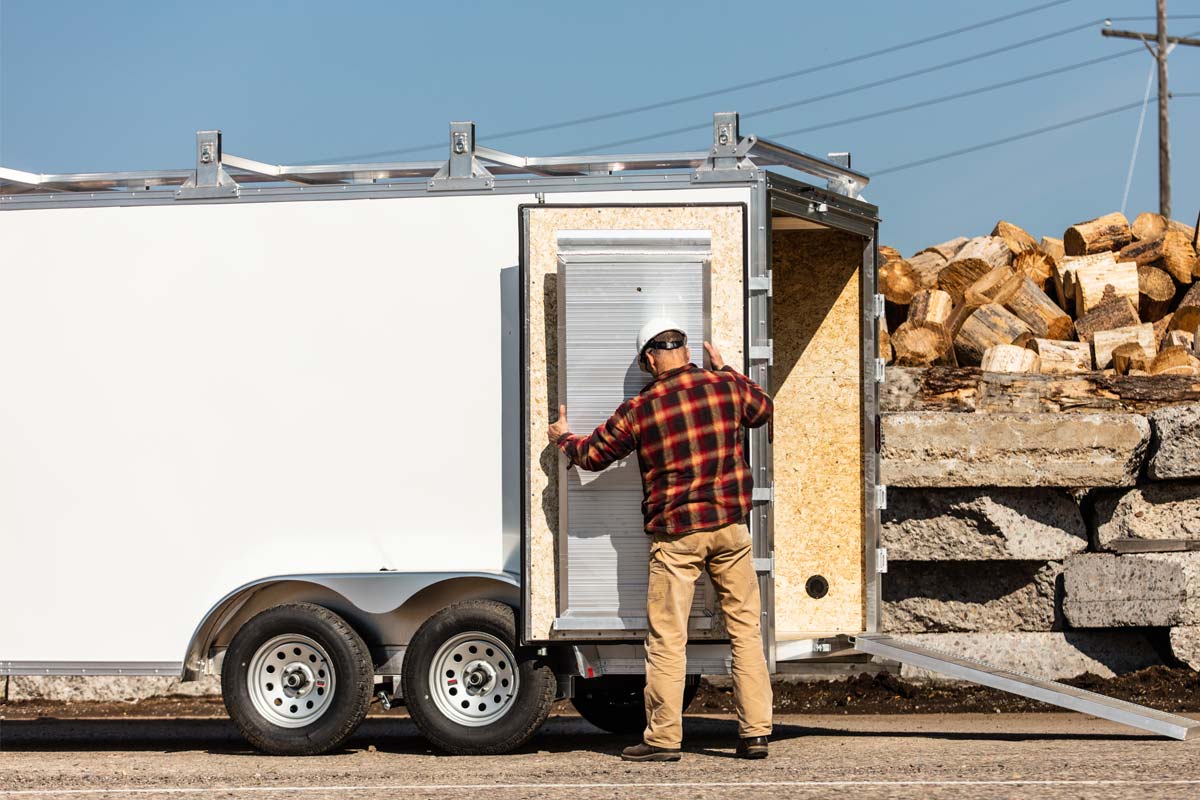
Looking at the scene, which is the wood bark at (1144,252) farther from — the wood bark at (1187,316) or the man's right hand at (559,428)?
the man's right hand at (559,428)

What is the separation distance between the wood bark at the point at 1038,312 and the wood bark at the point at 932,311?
0.49 m

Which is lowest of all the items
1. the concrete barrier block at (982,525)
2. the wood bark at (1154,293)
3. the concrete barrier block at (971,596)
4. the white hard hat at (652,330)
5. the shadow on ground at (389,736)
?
the shadow on ground at (389,736)

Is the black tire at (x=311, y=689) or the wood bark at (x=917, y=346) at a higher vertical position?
the wood bark at (x=917, y=346)

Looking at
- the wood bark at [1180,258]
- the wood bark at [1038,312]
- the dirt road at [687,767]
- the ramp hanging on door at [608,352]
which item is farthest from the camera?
the wood bark at [1180,258]

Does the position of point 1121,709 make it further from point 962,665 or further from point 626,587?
point 626,587

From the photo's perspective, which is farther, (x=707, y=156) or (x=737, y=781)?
(x=707, y=156)

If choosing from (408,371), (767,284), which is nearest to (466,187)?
(408,371)

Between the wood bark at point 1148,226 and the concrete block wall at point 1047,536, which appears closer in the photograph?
the concrete block wall at point 1047,536

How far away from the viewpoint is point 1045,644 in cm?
1054

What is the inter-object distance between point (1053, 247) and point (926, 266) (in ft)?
3.93

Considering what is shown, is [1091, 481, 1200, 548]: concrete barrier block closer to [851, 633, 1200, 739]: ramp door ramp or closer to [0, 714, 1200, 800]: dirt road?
[0, 714, 1200, 800]: dirt road

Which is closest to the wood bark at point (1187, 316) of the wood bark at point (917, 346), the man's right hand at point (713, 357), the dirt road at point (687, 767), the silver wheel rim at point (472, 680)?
the wood bark at point (917, 346)

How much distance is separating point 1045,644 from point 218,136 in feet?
19.5

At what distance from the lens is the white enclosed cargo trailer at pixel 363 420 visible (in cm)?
775
